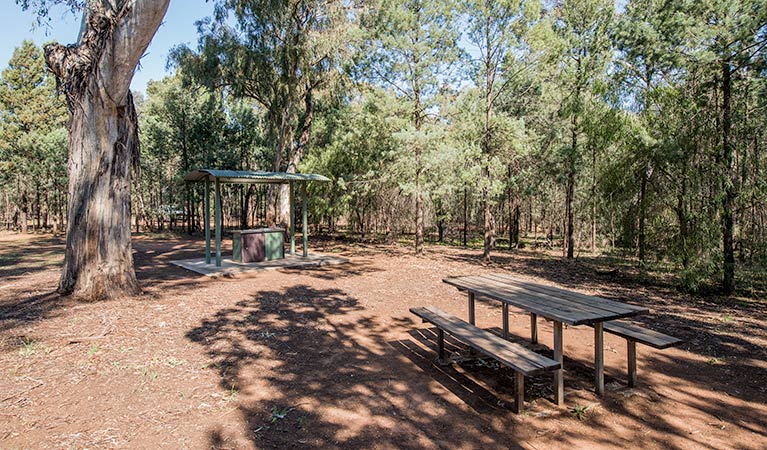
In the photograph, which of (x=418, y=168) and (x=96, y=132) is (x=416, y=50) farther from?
(x=96, y=132)

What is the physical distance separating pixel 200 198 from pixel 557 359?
23.5 metres

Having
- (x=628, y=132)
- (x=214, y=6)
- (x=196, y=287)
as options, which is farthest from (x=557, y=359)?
(x=214, y=6)

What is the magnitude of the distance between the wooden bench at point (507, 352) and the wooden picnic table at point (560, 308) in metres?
0.31

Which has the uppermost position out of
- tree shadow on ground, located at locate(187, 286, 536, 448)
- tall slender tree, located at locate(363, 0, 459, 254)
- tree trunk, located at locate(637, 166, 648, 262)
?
tall slender tree, located at locate(363, 0, 459, 254)

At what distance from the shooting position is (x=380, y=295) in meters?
7.50

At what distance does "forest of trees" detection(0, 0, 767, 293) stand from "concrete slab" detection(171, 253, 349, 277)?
2.47 m

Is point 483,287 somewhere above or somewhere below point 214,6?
below

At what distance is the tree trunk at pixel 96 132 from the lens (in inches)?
233

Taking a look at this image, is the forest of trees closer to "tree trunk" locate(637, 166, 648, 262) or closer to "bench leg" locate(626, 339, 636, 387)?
"tree trunk" locate(637, 166, 648, 262)

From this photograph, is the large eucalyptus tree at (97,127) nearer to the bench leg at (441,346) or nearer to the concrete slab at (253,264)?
the concrete slab at (253,264)

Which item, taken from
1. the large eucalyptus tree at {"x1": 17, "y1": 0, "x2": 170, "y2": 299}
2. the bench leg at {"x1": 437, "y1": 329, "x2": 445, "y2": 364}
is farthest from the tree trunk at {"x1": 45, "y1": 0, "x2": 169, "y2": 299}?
the bench leg at {"x1": 437, "y1": 329, "x2": 445, "y2": 364}

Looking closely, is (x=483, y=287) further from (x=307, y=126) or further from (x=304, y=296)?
(x=307, y=126)

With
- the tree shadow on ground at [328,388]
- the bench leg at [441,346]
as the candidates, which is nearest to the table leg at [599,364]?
the tree shadow on ground at [328,388]

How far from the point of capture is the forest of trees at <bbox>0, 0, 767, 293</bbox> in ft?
26.1
